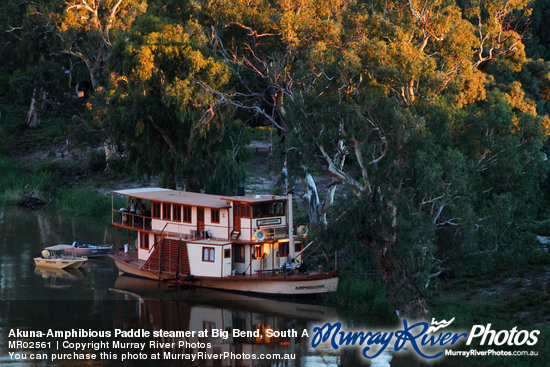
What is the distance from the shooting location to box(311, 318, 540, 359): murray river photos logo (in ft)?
119

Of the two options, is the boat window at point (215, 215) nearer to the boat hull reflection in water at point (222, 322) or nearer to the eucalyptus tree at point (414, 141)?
the boat hull reflection in water at point (222, 322)

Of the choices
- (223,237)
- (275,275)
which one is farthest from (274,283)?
(223,237)

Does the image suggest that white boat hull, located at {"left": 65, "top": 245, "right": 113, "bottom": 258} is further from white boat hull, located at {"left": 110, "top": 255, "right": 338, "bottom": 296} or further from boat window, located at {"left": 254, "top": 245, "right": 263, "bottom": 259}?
boat window, located at {"left": 254, "top": 245, "right": 263, "bottom": 259}

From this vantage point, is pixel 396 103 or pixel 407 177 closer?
pixel 407 177

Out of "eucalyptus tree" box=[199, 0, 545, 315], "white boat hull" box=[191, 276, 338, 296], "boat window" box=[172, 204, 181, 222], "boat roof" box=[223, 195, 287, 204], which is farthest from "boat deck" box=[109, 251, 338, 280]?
"eucalyptus tree" box=[199, 0, 545, 315]

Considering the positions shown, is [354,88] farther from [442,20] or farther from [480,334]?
[480,334]

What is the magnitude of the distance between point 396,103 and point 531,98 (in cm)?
1608

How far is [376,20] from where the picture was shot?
4934 cm

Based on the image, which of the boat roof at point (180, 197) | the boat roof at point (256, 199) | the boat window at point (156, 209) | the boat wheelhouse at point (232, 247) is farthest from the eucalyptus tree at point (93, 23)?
the boat roof at point (256, 199)

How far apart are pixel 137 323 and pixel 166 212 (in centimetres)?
1038

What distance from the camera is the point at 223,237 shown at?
4809cm

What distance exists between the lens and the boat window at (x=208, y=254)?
47.6 meters

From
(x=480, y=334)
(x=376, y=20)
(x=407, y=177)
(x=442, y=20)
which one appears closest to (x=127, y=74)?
(x=376, y=20)

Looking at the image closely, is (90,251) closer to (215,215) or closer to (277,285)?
(215,215)
